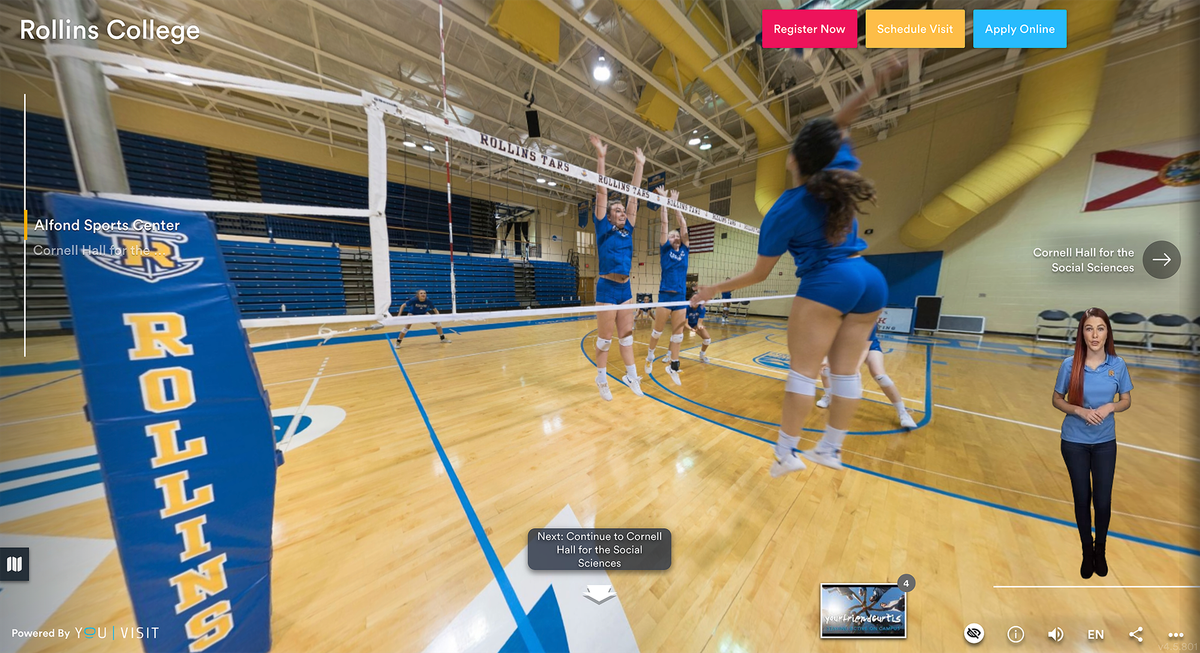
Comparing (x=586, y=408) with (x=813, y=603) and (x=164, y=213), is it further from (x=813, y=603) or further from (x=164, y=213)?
(x=164, y=213)

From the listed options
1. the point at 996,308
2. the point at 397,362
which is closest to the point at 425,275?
the point at 397,362

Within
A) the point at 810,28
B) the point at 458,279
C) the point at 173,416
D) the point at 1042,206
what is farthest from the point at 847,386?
the point at 458,279

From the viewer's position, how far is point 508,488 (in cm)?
209

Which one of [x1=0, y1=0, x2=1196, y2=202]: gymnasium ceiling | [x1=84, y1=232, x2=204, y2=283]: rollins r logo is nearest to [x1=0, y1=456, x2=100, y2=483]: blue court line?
[x1=84, y1=232, x2=204, y2=283]: rollins r logo

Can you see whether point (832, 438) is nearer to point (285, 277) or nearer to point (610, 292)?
point (610, 292)

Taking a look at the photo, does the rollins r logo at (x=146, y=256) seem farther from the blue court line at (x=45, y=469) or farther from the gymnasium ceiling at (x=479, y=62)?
the gymnasium ceiling at (x=479, y=62)

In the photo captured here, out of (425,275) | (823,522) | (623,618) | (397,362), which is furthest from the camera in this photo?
(425,275)

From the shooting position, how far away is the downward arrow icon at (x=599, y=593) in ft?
4.53

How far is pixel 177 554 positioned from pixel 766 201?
9776 millimetres

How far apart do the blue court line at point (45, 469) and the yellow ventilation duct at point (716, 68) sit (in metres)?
7.51

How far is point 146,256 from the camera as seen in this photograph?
36.5 inches

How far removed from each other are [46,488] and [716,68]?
911 centimetres

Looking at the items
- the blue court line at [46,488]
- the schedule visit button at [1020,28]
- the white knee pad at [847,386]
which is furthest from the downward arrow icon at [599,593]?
the schedule visit button at [1020,28]

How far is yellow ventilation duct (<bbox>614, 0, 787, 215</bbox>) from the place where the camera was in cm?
510
